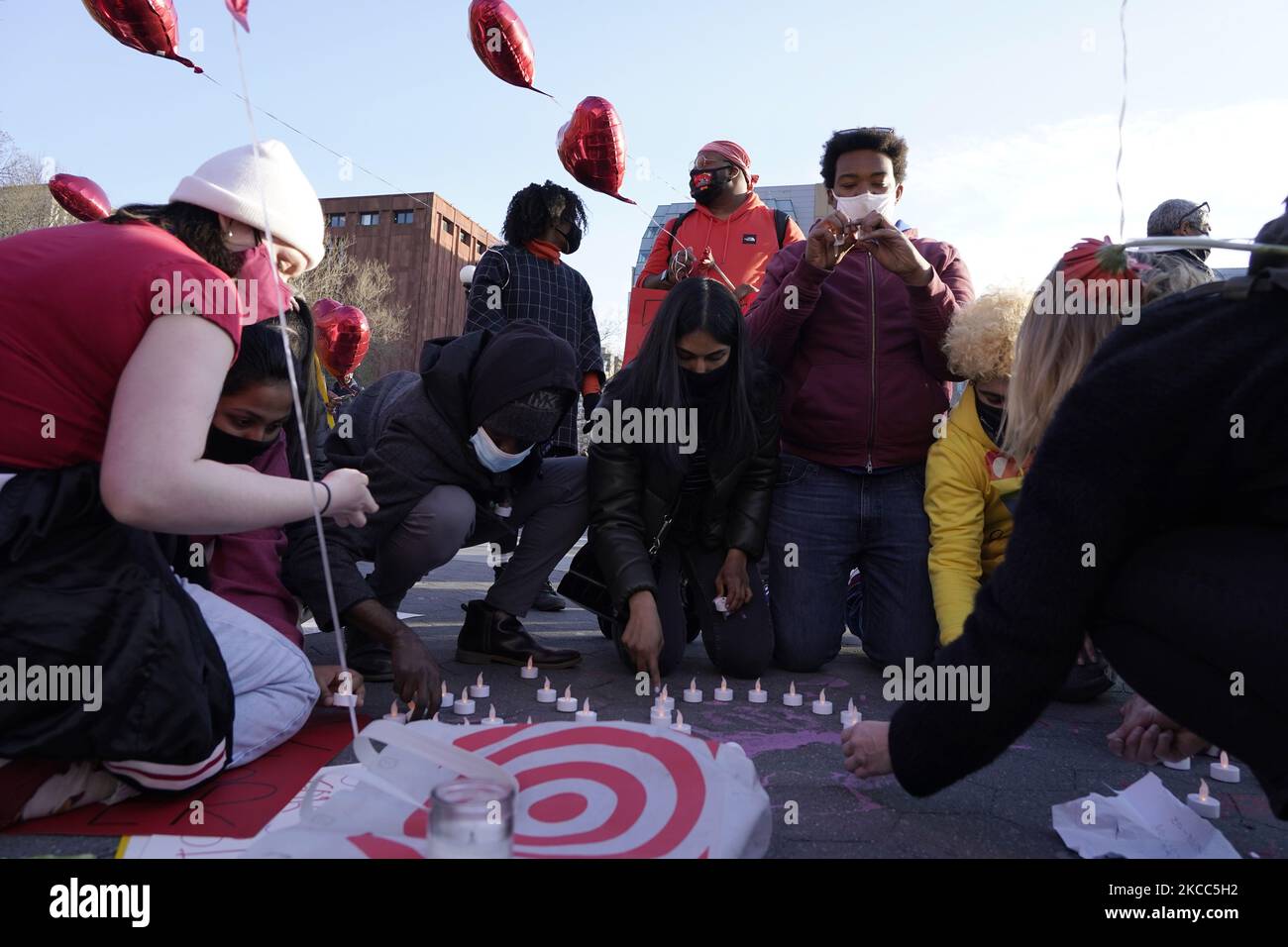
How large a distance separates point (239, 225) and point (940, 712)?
1679 millimetres

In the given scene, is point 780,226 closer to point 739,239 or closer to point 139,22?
point 739,239

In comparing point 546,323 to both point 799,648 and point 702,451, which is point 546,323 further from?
point 799,648

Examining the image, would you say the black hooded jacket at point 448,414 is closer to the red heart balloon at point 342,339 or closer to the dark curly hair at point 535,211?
the dark curly hair at point 535,211

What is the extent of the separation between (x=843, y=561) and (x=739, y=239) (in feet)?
5.98

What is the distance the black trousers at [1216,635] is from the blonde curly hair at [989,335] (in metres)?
1.62

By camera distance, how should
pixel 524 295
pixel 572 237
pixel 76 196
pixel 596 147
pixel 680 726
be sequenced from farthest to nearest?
pixel 76 196, pixel 596 147, pixel 572 237, pixel 524 295, pixel 680 726

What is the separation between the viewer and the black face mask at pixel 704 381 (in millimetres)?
3299

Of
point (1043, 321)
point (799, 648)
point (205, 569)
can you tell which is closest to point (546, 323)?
point (799, 648)

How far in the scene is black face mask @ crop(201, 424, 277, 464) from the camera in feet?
7.06

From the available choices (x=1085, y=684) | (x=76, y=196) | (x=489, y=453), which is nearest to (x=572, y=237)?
(x=489, y=453)

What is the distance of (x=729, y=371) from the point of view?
3316 millimetres

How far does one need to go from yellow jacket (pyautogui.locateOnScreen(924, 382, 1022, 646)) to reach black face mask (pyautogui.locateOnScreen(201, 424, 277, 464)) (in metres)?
1.99

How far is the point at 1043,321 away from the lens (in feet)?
7.50

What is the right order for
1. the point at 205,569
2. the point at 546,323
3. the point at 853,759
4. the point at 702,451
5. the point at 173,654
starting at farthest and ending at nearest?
the point at 546,323 → the point at 702,451 → the point at 205,569 → the point at 173,654 → the point at 853,759
